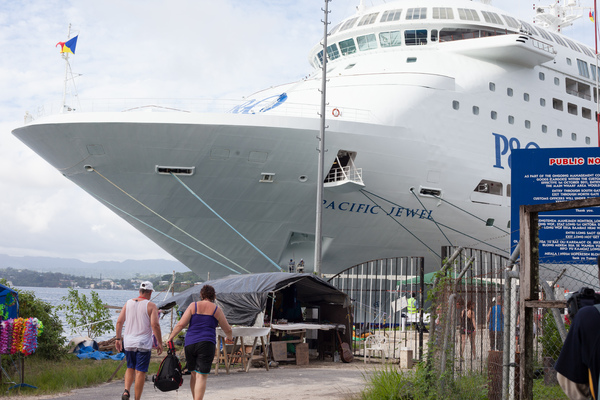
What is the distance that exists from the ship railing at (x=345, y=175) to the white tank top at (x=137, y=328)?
1234cm

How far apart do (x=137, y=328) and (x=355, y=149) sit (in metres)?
13.2

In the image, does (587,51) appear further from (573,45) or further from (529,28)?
(529,28)

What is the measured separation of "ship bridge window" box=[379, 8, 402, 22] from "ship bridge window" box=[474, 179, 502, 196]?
7.97 metres

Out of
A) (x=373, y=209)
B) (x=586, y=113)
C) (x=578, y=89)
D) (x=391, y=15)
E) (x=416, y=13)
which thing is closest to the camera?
(x=373, y=209)

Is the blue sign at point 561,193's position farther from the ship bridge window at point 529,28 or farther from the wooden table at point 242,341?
the ship bridge window at point 529,28

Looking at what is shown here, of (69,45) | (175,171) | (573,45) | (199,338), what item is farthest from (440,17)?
(199,338)

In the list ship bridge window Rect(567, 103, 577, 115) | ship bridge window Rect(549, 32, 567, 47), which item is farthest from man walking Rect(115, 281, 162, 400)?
ship bridge window Rect(549, 32, 567, 47)

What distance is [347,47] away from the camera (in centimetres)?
2667

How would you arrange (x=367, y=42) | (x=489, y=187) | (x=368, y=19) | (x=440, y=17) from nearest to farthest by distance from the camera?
(x=489, y=187)
(x=440, y=17)
(x=367, y=42)
(x=368, y=19)

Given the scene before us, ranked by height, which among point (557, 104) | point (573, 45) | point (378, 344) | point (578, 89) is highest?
point (573, 45)

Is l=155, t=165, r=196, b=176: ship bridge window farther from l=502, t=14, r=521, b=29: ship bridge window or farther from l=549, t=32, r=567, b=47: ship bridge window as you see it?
l=549, t=32, r=567, b=47: ship bridge window

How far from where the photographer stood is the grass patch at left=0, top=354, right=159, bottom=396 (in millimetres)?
8641

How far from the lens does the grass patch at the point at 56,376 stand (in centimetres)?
864

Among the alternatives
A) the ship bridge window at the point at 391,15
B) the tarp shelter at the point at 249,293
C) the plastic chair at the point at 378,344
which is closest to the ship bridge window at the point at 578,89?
the ship bridge window at the point at 391,15
